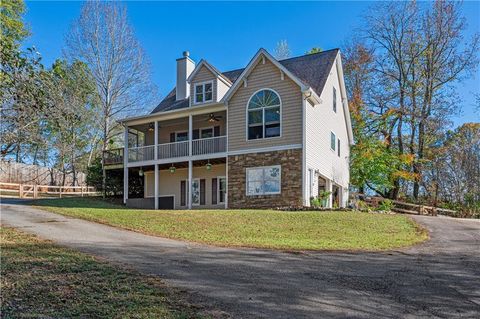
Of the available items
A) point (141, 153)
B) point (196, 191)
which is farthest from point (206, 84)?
point (196, 191)

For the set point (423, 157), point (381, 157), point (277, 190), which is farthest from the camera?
point (423, 157)

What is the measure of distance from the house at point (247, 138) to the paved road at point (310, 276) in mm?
8814

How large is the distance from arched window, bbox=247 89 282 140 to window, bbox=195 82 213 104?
3199 mm

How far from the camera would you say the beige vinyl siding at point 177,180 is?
23.5 metres

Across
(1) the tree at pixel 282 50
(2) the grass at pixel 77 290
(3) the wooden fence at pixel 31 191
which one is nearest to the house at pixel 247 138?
(3) the wooden fence at pixel 31 191

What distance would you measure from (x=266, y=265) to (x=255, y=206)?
38.2ft

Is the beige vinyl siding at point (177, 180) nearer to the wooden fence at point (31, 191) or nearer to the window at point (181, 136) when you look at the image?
the window at point (181, 136)

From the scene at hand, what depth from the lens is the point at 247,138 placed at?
21.1m

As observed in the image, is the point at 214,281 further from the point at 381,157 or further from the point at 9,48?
the point at 381,157

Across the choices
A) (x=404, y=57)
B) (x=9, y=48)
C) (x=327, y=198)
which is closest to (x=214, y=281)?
(x=9, y=48)

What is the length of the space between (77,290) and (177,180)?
60.9 ft

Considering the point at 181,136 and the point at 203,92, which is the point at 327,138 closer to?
the point at 203,92

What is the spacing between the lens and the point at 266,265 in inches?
338

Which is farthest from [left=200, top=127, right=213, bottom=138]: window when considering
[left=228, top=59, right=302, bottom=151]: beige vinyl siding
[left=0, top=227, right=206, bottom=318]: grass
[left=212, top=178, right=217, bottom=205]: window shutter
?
[left=0, top=227, right=206, bottom=318]: grass
